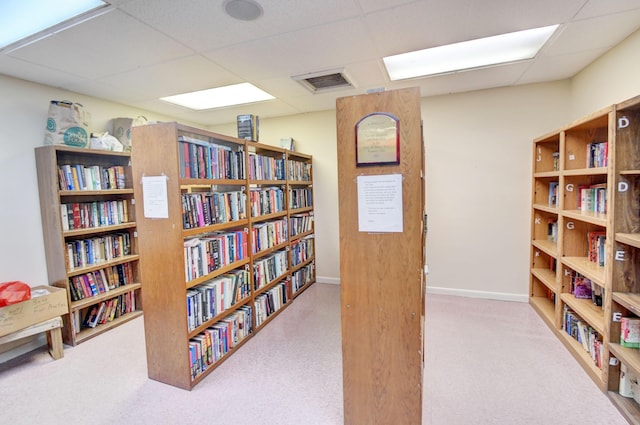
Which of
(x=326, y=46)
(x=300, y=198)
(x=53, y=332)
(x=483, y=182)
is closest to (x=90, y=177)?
(x=53, y=332)

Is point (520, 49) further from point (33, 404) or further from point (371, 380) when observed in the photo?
point (33, 404)

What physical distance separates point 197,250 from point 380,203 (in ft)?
4.76

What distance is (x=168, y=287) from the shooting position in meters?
2.07

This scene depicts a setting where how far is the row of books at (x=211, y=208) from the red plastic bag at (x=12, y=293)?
4.77 ft

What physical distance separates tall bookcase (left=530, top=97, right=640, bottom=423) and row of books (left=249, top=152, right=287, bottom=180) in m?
2.69

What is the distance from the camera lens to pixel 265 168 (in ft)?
10.3

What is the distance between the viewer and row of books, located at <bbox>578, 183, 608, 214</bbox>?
7.41ft

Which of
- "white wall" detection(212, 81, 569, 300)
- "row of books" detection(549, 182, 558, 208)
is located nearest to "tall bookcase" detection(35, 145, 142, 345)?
"white wall" detection(212, 81, 569, 300)

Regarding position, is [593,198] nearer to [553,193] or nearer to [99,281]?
[553,193]

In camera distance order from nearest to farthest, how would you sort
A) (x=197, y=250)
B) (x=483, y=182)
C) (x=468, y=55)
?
(x=197, y=250)
(x=468, y=55)
(x=483, y=182)

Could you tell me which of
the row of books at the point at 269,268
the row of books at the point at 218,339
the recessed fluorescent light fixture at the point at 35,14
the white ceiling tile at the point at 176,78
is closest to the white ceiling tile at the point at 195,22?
the recessed fluorescent light fixture at the point at 35,14

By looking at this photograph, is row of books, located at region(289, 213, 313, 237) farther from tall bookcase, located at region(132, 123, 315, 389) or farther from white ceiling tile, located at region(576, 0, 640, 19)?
white ceiling tile, located at region(576, 0, 640, 19)

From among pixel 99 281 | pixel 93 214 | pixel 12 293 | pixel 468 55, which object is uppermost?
pixel 468 55

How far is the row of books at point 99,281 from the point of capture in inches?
110
